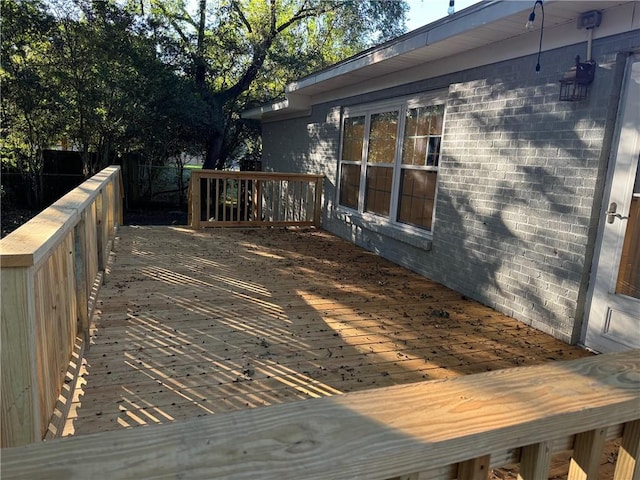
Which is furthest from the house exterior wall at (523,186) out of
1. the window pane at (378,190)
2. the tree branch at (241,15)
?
the tree branch at (241,15)

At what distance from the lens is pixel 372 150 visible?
634 cm

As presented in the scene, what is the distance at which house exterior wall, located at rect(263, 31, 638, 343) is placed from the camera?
126 inches

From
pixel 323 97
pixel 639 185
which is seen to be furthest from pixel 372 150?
pixel 639 185

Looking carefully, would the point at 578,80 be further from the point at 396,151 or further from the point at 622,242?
the point at 396,151

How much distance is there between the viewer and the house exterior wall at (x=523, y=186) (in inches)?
126

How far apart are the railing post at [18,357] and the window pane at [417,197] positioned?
4.32 metres

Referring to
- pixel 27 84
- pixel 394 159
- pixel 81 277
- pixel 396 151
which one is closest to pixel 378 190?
pixel 394 159

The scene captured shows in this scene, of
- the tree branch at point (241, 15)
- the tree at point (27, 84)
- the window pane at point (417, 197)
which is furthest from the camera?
the tree branch at point (241, 15)

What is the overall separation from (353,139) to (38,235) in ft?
18.9

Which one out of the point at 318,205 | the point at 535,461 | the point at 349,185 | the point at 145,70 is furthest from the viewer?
the point at 145,70

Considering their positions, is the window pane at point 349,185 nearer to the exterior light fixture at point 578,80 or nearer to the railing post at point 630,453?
the exterior light fixture at point 578,80

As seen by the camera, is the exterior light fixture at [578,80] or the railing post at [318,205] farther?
the railing post at [318,205]

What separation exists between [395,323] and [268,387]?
55.9 inches

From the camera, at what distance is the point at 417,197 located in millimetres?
5375
